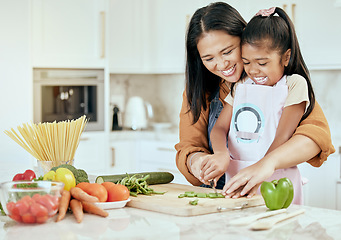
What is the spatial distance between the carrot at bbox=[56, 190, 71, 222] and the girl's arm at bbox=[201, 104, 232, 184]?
20.8 inches

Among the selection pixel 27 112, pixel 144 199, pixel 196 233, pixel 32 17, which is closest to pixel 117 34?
pixel 32 17

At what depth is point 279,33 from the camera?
1.76 meters

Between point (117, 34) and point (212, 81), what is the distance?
247cm

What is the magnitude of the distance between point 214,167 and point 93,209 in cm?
50

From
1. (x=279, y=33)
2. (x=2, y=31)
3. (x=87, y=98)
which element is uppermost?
(x=2, y=31)

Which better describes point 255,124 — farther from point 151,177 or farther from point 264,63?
point 151,177

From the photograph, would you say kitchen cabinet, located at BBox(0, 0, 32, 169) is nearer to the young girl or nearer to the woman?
the woman

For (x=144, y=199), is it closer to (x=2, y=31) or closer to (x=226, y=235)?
(x=226, y=235)

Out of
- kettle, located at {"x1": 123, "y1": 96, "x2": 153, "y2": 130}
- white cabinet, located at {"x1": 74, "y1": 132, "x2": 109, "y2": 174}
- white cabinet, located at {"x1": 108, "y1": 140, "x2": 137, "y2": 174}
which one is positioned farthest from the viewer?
kettle, located at {"x1": 123, "y1": 96, "x2": 153, "y2": 130}

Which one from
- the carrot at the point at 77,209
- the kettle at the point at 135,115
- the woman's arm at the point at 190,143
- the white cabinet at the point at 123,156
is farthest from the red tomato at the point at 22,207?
the kettle at the point at 135,115

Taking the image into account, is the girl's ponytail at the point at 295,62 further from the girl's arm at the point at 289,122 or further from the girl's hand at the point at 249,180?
the girl's hand at the point at 249,180

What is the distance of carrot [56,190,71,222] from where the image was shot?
133 centimetres

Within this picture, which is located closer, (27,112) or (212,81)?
(212,81)

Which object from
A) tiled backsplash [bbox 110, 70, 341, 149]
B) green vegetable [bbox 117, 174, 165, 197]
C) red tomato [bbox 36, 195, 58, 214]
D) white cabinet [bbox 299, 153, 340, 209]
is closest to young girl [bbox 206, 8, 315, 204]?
green vegetable [bbox 117, 174, 165, 197]
